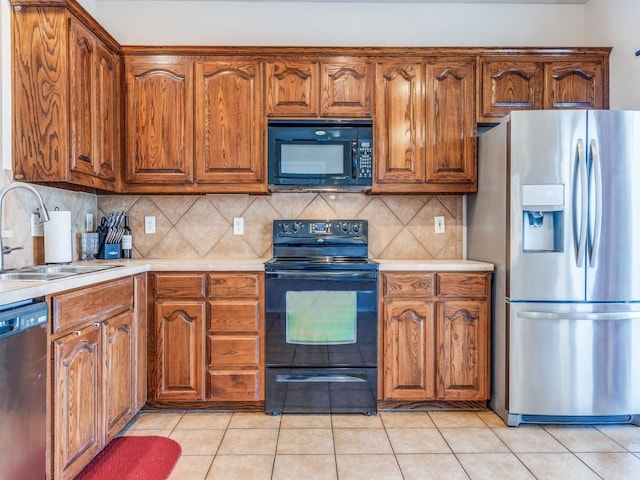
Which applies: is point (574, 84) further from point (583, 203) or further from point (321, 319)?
point (321, 319)

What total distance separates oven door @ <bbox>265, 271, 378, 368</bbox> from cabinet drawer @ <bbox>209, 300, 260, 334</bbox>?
0.28 ft

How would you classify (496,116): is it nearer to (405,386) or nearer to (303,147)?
(303,147)

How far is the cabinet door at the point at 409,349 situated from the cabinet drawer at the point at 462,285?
13 cm

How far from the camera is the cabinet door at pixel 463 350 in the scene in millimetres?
2520

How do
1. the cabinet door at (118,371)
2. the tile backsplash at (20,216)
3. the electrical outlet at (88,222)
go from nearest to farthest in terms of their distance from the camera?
the cabinet door at (118,371)
the tile backsplash at (20,216)
the electrical outlet at (88,222)

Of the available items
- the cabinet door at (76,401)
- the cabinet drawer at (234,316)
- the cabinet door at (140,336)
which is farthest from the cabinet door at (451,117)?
the cabinet door at (76,401)

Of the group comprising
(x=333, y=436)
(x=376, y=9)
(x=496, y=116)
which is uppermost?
(x=376, y=9)

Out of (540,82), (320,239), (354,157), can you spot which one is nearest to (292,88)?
(354,157)

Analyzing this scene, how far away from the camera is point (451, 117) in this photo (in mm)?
2764

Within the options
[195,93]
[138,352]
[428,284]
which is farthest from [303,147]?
[138,352]

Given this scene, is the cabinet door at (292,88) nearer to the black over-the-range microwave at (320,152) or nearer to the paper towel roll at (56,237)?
the black over-the-range microwave at (320,152)

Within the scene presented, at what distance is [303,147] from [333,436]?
1742 millimetres

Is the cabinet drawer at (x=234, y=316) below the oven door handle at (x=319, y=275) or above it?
below

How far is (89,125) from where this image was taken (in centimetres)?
235
